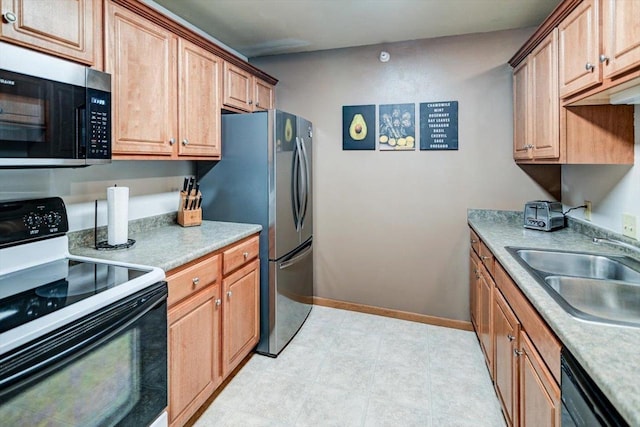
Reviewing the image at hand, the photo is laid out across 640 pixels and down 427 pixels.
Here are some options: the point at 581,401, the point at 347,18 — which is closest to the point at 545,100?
the point at 347,18

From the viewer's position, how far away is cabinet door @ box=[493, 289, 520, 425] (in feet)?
4.97

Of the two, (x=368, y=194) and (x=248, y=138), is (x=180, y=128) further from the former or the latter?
(x=368, y=194)

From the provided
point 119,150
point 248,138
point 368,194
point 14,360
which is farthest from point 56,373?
point 368,194

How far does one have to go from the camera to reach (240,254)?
221cm

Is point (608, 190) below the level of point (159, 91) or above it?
below

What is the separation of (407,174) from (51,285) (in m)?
2.59

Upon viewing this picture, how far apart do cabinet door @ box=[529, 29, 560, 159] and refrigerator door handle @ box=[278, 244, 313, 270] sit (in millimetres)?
1846

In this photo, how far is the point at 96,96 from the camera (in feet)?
4.98

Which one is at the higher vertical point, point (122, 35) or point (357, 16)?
point (357, 16)

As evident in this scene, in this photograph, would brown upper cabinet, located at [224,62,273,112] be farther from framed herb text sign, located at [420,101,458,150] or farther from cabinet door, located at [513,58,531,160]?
cabinet door, located at [513,58,531,160]

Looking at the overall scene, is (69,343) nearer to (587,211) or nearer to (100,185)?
(100,185)

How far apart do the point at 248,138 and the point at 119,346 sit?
62.0 inches

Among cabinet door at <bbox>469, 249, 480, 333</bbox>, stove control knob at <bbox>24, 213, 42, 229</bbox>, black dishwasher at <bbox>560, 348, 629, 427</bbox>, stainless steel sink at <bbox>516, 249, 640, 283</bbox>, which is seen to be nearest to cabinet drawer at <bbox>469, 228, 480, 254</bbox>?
cabinet door at <bbox>469, 249, 480, 333</bbox>

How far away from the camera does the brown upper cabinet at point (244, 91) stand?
2.57m
